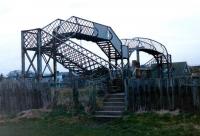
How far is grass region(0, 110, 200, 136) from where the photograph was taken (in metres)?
15.5

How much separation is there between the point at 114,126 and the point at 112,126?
12cm

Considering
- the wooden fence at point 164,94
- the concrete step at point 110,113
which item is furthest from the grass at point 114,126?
the wooden fence at point 164,94

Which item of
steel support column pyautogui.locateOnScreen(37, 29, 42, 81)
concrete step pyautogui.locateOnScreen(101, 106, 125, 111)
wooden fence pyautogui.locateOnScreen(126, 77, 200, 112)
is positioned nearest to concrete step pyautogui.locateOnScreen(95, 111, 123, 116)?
concrete step pyautogui.locateOnScreen(101, 106, 125, 111)

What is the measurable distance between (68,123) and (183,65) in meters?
38.7

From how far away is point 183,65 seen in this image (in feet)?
184

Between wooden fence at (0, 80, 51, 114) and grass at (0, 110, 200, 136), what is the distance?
420 centimetres

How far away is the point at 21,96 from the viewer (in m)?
26.1

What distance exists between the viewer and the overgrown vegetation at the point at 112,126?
15484 millimetres

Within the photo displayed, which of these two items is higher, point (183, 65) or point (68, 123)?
point (183, 65)

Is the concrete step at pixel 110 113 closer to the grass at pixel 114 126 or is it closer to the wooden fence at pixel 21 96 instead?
the grass at pixel 114 126

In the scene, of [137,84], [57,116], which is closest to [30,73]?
[57,116]

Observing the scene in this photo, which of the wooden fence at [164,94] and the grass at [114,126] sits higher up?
the wooden fence at [164,94]

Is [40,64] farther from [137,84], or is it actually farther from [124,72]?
[137,84]

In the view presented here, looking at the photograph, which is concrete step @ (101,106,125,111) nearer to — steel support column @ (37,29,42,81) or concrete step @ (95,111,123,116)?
concrete step @ (95,111,123,116)
